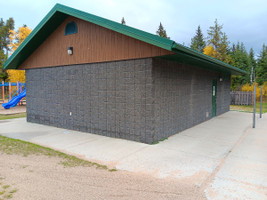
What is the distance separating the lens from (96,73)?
6.88m

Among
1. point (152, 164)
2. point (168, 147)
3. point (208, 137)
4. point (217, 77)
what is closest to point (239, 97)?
point (217, 77)

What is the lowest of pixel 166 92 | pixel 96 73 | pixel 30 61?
pixel 166 92

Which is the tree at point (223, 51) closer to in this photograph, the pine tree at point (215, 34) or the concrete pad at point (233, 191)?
the pine tree at point (215, 34)

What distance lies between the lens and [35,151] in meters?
5.19

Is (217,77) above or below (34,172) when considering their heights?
above

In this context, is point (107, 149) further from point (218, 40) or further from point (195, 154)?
point (218, 40)

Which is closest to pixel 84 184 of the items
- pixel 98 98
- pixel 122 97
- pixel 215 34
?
pixel 122 97

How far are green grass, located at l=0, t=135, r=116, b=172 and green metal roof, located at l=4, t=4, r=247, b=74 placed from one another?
3.20m

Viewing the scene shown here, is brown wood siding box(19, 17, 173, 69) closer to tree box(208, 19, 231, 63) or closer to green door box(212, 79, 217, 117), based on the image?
green door box(212, 79, 217, 117)

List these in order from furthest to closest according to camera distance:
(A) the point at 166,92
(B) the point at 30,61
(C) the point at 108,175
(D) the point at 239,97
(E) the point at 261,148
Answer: (D) the point at 239,97 → (B) the point at 30,61 → (A) the point at 166,92 → (E) the point at 261,148 → (C) the point at 108,175

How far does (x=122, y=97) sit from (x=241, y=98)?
1771cm

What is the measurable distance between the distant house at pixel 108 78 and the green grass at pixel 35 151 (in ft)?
6.50

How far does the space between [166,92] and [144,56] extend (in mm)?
A: 1505

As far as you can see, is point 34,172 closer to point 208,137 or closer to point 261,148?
point 208,137
